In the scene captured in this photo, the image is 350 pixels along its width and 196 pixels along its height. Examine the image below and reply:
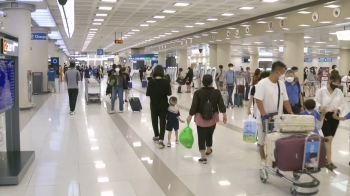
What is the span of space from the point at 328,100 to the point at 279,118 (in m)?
1.47

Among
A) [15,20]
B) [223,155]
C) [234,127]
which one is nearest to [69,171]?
[223,155]

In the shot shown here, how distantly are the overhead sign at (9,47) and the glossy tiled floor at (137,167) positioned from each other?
1759 mm

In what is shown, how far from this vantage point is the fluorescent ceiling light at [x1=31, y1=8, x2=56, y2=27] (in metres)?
14.4

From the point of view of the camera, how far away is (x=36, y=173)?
5.08 m

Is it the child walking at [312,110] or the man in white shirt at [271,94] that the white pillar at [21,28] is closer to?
the man in white shirt at [271,94]

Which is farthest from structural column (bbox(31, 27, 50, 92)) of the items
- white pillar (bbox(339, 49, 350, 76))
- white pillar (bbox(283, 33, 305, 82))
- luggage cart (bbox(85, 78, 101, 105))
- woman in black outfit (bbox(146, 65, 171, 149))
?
white pillar (bbox(339, 49, 350, 76))

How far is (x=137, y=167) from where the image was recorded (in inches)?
215

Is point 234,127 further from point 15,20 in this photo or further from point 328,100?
point 15,20

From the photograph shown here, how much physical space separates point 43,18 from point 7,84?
484 inches

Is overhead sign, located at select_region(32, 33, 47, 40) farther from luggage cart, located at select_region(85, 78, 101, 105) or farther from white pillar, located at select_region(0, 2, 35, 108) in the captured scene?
white pillar, located at select_region(0, 2, 35, 108)

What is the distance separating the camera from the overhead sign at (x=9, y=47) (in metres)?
4.71

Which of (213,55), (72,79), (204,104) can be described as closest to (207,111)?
(204,104)

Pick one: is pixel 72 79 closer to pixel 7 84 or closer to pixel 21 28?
pixel 21 28

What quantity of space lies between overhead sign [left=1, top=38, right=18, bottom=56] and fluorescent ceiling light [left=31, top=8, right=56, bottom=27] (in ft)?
29.6
